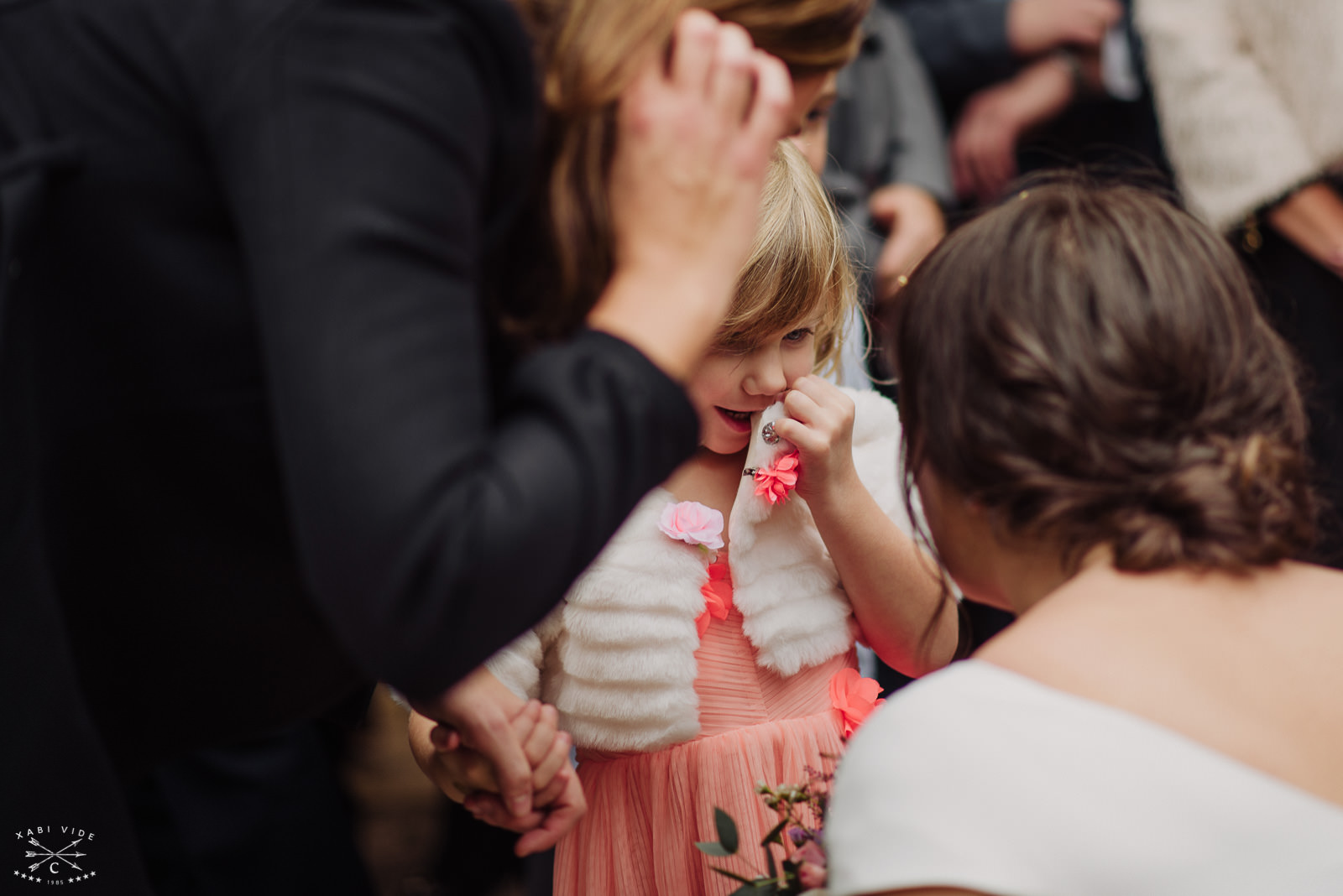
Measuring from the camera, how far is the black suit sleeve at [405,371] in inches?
26.5

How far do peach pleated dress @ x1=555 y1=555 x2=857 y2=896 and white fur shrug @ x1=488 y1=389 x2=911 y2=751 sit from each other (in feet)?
0.12

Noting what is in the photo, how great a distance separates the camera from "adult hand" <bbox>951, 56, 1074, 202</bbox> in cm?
278

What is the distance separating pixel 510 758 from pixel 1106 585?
63cm

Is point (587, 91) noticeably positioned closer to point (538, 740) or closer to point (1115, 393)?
point (1115, 393)

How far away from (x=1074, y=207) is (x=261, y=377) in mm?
757

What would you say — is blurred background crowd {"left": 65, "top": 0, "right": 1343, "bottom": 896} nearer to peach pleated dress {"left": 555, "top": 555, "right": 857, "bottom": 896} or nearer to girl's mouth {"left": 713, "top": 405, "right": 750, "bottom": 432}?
girl's mouth {"left": 713, "top": 405, "right": 750, "bottom": 432}

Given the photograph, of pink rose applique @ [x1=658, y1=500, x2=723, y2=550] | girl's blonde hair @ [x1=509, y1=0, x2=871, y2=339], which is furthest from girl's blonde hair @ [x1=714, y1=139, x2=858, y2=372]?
girl's blonde hair @ [x1=509, y1=0, x2=871, y2=339]

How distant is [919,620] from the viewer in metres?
1.50

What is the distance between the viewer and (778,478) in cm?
147

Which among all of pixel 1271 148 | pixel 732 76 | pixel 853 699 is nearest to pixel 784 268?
pixel 853 699

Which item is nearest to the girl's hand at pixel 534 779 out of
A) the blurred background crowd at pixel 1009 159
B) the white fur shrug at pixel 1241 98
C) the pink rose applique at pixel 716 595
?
the pink rose applique at pixel 716 595

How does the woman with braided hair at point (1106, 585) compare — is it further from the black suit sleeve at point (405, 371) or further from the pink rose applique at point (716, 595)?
the pink rose applique at point (716, 595)

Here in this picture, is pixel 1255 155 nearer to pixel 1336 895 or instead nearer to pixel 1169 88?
pixel 1169 88

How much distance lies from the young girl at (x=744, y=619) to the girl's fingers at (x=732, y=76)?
658mm
